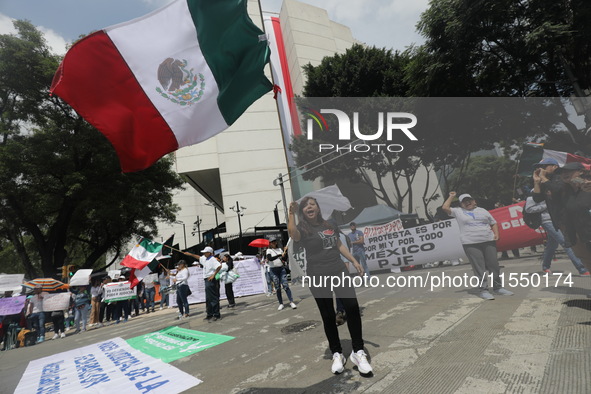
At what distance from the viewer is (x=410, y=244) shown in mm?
8609

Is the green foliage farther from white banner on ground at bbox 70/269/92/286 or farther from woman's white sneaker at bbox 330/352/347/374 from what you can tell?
woman's white sneaker at bbox 330/352/347/374

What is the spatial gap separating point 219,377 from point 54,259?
67.8ft

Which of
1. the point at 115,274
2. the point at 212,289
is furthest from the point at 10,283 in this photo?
the point at 212,289

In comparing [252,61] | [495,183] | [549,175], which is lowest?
[549,175]

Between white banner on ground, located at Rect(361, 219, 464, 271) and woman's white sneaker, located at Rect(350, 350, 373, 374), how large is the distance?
4.83m

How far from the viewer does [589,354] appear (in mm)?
2898

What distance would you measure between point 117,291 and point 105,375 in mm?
8838

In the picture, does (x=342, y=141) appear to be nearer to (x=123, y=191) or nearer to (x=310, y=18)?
(x=123, y=191)

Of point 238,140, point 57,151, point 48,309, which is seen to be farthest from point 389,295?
point 238,140

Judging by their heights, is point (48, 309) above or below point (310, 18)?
below

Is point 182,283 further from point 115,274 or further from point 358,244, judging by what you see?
point 115,274

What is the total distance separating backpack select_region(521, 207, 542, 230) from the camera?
244 inches

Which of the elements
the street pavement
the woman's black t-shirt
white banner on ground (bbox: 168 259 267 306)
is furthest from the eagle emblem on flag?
white banner on ground (bbox: 168 259 267 306)

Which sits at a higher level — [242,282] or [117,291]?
[117,291]
